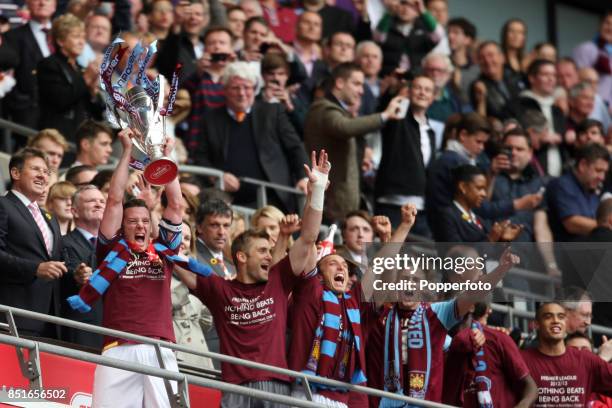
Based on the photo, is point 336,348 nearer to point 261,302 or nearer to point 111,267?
point 261,302

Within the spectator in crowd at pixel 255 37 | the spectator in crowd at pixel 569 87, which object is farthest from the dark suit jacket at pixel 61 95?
the spectator in crowd at pixel 569 87

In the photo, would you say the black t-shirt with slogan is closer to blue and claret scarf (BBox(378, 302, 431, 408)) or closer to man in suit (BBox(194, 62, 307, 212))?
blue and claret scarf (BBox(378, 302, 431, 408))

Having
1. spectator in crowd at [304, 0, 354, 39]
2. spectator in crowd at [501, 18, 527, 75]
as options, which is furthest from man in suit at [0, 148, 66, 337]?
spectator in crowd at [501, 18, 527, 75]

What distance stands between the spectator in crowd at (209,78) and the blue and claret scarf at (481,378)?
4.31 metres

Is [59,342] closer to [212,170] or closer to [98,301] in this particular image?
[98,301]

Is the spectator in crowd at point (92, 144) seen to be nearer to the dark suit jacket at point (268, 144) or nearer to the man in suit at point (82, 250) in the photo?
the dark suit jacket at point (268, 144)

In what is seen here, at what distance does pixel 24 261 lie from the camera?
10242 mm

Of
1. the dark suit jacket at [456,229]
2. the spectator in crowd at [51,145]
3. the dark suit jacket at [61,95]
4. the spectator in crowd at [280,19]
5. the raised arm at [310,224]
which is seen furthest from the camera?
the spectator in crowd at [280,19]

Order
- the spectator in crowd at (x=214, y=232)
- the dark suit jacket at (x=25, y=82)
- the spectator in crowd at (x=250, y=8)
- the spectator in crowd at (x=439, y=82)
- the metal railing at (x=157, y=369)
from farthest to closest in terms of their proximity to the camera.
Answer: the spectator in crowd at (x=250, y=8), the spectator in crowd at (x=439, y=82), the dark suit jacket at (x=25, y=82), the spectator in crowd at (x=214, y=232), the metal railing at (x=157, y=369)

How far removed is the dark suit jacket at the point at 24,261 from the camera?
10.2 metres

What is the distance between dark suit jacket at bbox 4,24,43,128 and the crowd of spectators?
0.06 feet

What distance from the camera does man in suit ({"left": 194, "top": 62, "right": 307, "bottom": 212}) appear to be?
14.2m

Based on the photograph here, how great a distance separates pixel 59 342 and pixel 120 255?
2.18 ft

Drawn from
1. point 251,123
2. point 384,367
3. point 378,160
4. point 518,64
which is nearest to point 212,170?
point 251,123
